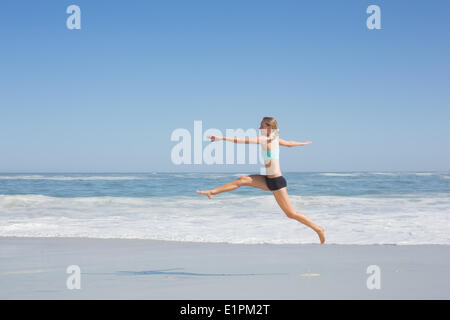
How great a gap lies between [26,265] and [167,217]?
8685 millimetres

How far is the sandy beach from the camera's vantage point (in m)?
6.05

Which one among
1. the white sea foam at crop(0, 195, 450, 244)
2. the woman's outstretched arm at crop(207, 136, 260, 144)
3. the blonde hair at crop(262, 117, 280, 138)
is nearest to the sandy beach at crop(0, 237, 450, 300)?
the white sea foam at crop(0, 195, 450, 244)

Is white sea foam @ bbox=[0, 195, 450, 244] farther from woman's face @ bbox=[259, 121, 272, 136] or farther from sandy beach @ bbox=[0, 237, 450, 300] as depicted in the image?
woman's face @ bbox=[259, 121, 272, 136]

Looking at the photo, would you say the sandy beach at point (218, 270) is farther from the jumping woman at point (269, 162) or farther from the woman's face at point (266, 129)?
the woman's face at point (266, 129)

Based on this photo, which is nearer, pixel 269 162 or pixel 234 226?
pixel 269 162

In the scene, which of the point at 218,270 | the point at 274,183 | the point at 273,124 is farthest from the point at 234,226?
the point at 273,124

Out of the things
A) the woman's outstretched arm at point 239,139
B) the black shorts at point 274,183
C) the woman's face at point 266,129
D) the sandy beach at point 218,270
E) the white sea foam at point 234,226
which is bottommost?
the white sea foam at point 234,226

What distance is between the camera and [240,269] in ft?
24.7

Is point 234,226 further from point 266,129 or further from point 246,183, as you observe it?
point 266,129

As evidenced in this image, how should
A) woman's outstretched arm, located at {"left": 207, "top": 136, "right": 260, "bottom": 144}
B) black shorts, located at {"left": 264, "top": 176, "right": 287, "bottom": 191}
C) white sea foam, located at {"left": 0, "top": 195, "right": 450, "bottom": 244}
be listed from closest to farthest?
1. woman's outstretched arm, located at {"left": 207, "top": 136, "right": 260, "bottom": 144}
2. black shorts, located at {"left": 264, "top": 176, "right": 287, "bottom": 191}
3. white sea foam, located at {"left": 0, "top": 195, "right": 450, "bottom": 244}

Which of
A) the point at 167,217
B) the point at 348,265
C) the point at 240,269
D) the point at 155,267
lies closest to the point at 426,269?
the point at 348,265

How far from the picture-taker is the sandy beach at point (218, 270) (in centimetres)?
605

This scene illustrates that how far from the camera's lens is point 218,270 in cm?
746

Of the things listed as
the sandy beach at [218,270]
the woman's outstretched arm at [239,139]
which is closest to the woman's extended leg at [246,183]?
the woman's outstretched arm at [239,139]
